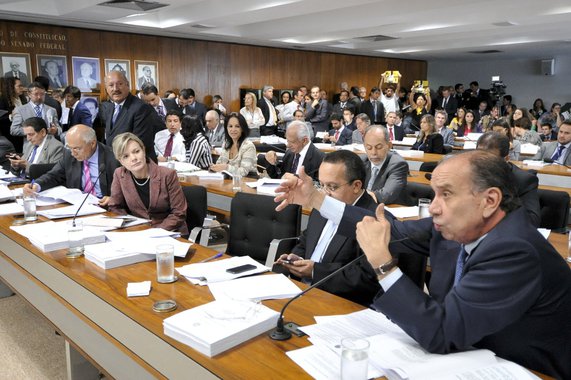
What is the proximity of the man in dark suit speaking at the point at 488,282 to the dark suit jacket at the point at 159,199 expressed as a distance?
1966 mm

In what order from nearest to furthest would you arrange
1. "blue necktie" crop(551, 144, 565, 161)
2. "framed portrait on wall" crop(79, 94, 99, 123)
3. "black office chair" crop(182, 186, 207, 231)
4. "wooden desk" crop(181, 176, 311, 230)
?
1. "black office chair" crop(182, 186, 207, 231)
2. "wooden desk" crop(181, 176, 311, 230)
3. "blue necktie" crop(551, 144, 565, 161)
4. "framed portrait on wall" crop(79, 94, 99, 123)

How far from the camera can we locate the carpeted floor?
8.97ft

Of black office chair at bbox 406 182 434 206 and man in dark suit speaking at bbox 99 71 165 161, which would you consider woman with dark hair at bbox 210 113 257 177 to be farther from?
black office chair at bbox 406 182 434 206

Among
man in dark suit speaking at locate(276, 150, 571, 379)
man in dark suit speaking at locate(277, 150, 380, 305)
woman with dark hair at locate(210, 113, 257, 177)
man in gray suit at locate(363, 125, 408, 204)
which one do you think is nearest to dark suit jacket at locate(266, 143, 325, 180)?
woman with dark hair at locate(210, 113, 257, 177)

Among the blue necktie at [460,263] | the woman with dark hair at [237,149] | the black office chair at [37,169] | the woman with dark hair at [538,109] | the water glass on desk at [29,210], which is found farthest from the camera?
the woman with dark hair at [538,109]

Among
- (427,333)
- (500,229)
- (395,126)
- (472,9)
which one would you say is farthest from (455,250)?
(472,9)

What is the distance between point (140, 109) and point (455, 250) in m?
3.24

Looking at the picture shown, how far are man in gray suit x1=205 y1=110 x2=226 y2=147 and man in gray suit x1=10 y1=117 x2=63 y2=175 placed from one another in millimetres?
2552

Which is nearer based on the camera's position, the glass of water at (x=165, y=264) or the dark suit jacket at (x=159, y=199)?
the glass of water at (x=165, y=264)

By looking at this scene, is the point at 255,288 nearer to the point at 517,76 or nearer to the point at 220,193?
the point at 220,193

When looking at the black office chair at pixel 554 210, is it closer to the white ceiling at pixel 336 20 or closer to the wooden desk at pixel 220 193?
the wooden desk at pixel 220 193

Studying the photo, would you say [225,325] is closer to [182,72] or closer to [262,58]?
[182,72]

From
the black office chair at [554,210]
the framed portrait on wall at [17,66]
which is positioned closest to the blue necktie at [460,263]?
the black office chair at [554,210]

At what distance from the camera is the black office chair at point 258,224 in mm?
2986
